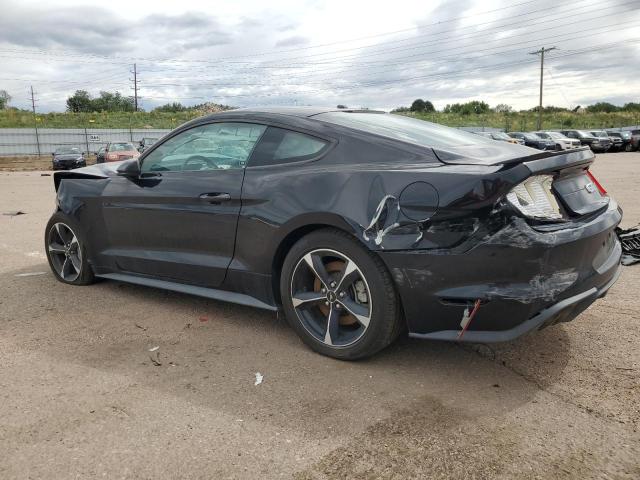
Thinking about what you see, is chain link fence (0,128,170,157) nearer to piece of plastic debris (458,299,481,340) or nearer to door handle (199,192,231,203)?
door handle (199,192,231,203)

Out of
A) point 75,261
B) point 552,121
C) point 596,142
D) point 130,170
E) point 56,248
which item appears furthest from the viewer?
point 552,121

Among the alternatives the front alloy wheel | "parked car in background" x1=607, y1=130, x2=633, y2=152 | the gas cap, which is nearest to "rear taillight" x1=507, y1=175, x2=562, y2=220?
the gas cap

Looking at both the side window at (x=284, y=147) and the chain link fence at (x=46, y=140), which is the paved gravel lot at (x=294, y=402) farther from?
the chain link fence at (x=46, y=140)

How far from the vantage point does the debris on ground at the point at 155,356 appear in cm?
337

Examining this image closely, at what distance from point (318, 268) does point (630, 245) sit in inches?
152

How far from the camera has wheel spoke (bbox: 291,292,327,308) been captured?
3.37 metres

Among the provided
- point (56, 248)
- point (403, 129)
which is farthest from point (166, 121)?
point (403, 129)

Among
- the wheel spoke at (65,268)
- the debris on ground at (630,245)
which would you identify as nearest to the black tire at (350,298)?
the wheel spoke at (65,268)

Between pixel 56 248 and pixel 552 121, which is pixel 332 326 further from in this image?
pixel 552 121

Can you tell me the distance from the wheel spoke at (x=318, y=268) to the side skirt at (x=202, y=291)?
1.53 feet

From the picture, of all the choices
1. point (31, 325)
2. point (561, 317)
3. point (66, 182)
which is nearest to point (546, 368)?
point (561, 317)

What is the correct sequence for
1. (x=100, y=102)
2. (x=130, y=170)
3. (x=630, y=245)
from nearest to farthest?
(x=130, y=170), (x=630, y=245), (x=100, y=102)

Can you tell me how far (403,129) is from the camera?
3672 millimetres

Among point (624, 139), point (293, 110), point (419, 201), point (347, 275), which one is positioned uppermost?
point (293, 110)
